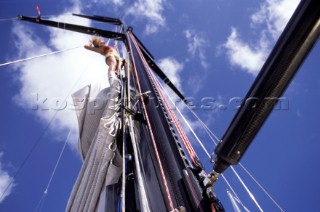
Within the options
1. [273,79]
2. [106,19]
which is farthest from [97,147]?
[106,19]

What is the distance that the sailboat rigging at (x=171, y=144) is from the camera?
682mm

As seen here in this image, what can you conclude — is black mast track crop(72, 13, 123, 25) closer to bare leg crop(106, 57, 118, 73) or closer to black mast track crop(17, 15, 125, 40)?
black mast track crop(17, 15, 125, 40)

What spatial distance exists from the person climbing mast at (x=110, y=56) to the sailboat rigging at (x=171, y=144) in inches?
11.3

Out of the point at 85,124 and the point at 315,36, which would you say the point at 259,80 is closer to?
the point at 315,36

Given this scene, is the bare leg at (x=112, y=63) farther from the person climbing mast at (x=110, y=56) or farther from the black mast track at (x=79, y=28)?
the black mast track at (x=79, y=28)

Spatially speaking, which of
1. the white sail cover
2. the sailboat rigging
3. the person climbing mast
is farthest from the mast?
the person climbing mast

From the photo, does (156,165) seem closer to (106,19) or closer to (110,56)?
(110,56)

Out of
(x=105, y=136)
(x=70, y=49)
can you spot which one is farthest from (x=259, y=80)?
(x=70, y=49)

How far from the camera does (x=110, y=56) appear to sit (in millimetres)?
3971

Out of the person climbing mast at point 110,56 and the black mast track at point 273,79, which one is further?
the person climbing mast at point 110,56

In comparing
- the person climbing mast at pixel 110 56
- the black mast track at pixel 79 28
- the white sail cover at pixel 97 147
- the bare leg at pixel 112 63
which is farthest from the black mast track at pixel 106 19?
the white sail cover at pixel 97 147

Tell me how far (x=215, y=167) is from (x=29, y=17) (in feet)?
18.8

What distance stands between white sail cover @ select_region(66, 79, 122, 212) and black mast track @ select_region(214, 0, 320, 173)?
158 cm

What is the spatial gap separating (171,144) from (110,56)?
2.63m
